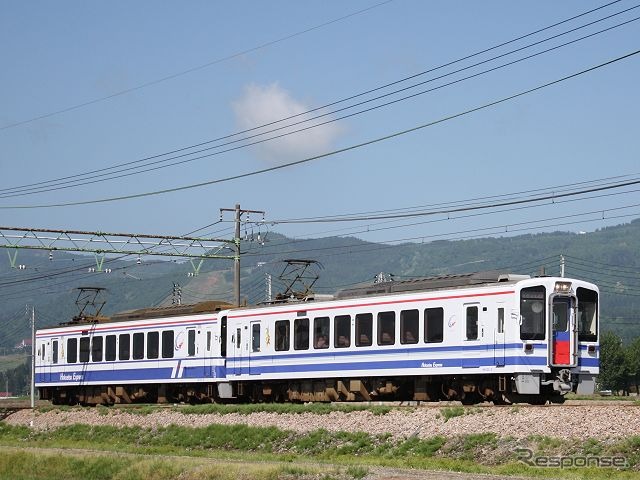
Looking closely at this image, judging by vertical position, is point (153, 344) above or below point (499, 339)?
below

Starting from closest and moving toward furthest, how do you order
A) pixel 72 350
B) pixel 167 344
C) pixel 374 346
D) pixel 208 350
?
pixel 374 346
pixel 208 350
pixel 167 344
pixel 72 350

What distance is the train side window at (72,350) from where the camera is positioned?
2036 inches

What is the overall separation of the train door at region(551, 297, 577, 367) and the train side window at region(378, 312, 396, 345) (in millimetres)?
5251

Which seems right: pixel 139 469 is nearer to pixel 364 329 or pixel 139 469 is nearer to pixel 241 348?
pixel 364 329

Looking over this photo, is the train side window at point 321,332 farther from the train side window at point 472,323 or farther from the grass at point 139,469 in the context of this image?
the grass at point 139,469

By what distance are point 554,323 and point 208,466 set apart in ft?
36.5

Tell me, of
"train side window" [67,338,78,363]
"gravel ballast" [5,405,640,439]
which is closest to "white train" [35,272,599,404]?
"train side window" [67,338,78,363]

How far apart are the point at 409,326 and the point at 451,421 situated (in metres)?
5.80

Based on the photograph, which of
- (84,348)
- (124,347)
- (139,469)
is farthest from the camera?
(84,348)

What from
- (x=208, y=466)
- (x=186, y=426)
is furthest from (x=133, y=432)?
(x=208, y=466)

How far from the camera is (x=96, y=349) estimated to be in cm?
5016

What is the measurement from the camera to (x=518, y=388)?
103 ft

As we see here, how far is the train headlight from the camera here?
3229 cm

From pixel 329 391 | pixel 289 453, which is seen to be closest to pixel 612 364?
pixel 329 391
